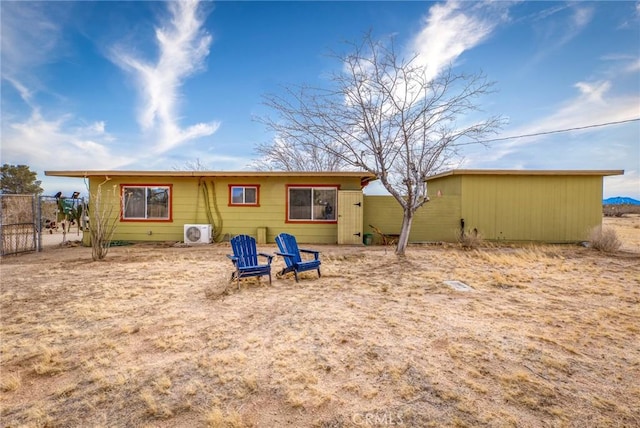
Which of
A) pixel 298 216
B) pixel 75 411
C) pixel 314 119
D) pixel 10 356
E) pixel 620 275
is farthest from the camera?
pixel 298 216

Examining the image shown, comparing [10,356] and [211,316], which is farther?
[211,316]

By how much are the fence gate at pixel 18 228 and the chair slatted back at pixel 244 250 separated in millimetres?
6715

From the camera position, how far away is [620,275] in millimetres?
5816

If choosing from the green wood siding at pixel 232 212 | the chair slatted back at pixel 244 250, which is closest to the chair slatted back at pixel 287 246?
the chair slatted back at pixel 244 250

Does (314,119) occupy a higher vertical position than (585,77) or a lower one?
lower

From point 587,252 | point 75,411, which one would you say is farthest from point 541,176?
point 75,411

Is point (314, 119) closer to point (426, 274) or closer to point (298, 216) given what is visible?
point (298, 216)

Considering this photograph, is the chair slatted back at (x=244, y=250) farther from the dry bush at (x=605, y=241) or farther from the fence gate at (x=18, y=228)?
the dry bush at (x=605, y=241)

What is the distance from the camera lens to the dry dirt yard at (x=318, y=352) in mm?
1917

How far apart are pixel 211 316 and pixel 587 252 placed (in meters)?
10.5

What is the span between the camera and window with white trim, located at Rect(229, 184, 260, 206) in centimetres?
1045

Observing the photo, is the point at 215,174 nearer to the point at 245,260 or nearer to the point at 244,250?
the point at 244,250

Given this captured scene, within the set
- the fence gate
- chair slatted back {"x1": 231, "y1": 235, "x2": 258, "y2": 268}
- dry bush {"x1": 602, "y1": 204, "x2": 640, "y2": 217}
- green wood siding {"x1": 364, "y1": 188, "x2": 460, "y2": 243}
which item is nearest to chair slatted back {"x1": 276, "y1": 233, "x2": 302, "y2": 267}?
chair slatted back {"x1": 231, "y1": 235, "x2": 258, "y2": 268}

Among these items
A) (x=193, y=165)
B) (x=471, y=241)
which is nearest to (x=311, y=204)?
(x=471, y=241)
